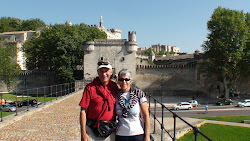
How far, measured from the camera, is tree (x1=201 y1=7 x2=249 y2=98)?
2945 centimetres

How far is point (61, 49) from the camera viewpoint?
32500 millimetres

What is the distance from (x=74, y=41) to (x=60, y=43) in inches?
105

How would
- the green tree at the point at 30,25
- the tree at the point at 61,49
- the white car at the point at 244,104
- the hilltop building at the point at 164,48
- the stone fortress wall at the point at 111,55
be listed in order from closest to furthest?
the white car at the point at 244,104 < the tree at the point at 61,49 < the stone fortress wall at the point at 111,55 < the green tree at the point at 30,25 < the hilltop building at the point at 164,48

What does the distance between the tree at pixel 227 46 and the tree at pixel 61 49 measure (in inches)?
831

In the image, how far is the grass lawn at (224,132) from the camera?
47.6 ft

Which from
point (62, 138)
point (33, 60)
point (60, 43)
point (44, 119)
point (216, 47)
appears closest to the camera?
point (62, 138)

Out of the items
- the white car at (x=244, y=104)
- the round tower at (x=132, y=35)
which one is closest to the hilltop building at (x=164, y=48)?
the round tower at (x=132, y=35)

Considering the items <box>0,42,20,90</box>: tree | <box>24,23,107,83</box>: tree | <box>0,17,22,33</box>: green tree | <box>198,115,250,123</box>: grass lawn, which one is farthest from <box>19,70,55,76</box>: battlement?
<box>0,17,22,33</box>: green tree

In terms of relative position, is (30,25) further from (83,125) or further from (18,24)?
(83,125)

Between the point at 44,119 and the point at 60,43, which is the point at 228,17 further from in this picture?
the point at 44,119

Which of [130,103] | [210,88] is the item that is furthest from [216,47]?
[130,103]

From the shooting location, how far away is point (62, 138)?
5.87 m

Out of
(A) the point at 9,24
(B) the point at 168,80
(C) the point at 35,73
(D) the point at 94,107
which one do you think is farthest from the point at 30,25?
(D) the point at 94,107

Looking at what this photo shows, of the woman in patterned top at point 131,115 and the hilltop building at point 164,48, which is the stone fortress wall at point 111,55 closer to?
the woman in patterned top at point 131,115
